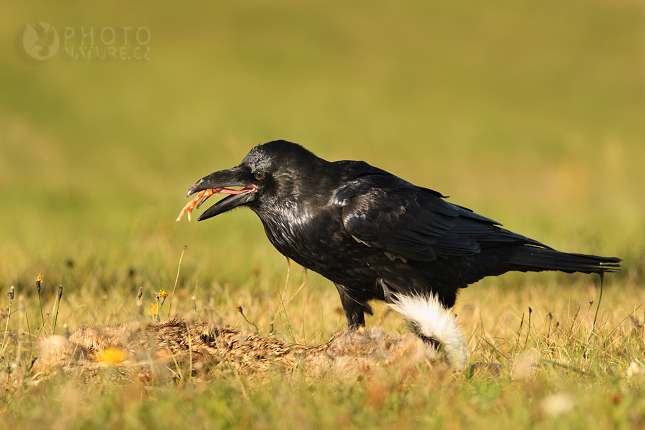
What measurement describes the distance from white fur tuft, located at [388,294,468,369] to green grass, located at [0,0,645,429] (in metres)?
0.18

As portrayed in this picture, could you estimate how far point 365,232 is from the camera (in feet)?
11.8

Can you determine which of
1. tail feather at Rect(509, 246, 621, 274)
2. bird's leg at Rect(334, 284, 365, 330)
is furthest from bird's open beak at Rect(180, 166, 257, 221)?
tail feather at Rect(509, 246, 621, 274)

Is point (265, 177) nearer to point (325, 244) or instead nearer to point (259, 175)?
point (259, 175)

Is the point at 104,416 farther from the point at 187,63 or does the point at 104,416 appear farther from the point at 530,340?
the point at 187,63

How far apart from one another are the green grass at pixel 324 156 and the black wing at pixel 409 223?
573 mm

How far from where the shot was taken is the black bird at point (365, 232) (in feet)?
12.0

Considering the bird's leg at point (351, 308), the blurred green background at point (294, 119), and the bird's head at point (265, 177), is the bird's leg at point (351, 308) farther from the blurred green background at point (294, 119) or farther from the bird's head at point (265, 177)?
the blurred green background at point (294, 119)

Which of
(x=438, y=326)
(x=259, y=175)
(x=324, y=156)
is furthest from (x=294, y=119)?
(x=438, y=326)

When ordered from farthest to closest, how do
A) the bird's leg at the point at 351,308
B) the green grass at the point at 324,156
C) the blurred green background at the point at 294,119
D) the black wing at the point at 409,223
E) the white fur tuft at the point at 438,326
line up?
1. the blurred green background at the point at 294,119
2. the bird's leg at the point at 351,308
3. the black wing at the point at 409,223
4. the white fur tuft at the point at 438,326
5. the green grass at the point at 324,156

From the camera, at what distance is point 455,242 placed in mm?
3959

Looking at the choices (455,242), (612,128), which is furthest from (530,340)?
A: (612,128)

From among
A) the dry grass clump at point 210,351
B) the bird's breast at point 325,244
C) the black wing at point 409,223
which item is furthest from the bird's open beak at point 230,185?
the dry grass clump at point 210,351

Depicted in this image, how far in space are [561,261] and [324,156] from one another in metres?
7.09

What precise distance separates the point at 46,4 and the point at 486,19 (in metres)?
18.8
